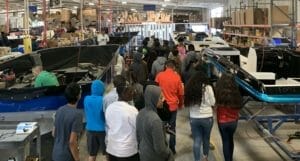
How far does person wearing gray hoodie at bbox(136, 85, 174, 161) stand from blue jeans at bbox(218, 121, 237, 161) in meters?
1.95

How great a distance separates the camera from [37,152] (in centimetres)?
445

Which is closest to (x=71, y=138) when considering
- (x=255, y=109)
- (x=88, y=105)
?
(x=88, y=105)

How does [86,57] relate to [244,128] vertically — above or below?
above

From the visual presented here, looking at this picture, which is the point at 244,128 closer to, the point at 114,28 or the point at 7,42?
the point at 7,42

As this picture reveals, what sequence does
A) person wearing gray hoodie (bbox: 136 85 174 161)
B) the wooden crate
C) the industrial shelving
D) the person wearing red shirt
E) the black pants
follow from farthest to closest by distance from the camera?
the wooden crate
the industrial shelving
the person wearing red shirt
the black pants
person wearing gray hoodie (bbox: 136 85 174 161)

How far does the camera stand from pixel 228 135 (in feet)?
20.5

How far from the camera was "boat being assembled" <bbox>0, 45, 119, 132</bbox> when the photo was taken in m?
6.60

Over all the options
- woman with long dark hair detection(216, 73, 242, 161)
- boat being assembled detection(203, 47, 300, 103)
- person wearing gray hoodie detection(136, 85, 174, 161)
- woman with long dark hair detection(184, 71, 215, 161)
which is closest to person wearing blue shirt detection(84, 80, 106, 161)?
woman with long dark hair detection(184, 71, 215, 161)

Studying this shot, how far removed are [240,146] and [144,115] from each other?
4.26 metres

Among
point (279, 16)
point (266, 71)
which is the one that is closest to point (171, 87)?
point (266, 71)

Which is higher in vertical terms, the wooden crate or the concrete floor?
the wooden crate

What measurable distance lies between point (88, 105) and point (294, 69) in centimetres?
481

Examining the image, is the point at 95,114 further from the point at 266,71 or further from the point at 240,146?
the point at 266,71

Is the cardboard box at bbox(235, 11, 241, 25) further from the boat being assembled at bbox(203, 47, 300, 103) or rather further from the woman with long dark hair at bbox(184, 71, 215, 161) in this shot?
the woman with long dark hair at bbox(184, 71, 215, 161)
